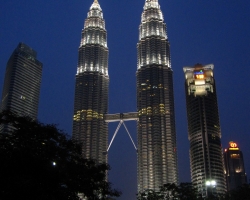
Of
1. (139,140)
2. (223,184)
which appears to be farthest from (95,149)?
(223,184)

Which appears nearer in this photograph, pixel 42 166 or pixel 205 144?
pixel 42 166

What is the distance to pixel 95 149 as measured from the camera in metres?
197

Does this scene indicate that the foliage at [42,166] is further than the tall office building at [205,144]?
No

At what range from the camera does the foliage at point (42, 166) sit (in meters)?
28.0

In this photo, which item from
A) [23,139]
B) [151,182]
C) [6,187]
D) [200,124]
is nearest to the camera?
[6,187]

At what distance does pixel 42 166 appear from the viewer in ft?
99.2

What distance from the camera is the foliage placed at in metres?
28.0

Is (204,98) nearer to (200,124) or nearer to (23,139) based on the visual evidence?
(200,124)

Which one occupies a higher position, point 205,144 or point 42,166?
point 205,144

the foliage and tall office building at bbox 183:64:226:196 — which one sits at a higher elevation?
tall office building at bbox 183:64:226:196

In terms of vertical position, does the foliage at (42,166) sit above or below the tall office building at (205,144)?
below

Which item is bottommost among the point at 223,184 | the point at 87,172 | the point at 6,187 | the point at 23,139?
the point at 6,187

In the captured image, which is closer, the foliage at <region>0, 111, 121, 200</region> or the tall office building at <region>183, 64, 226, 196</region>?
the foliage at <region>0, 111, 121, 200</region>

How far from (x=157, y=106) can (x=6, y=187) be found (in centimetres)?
17176
